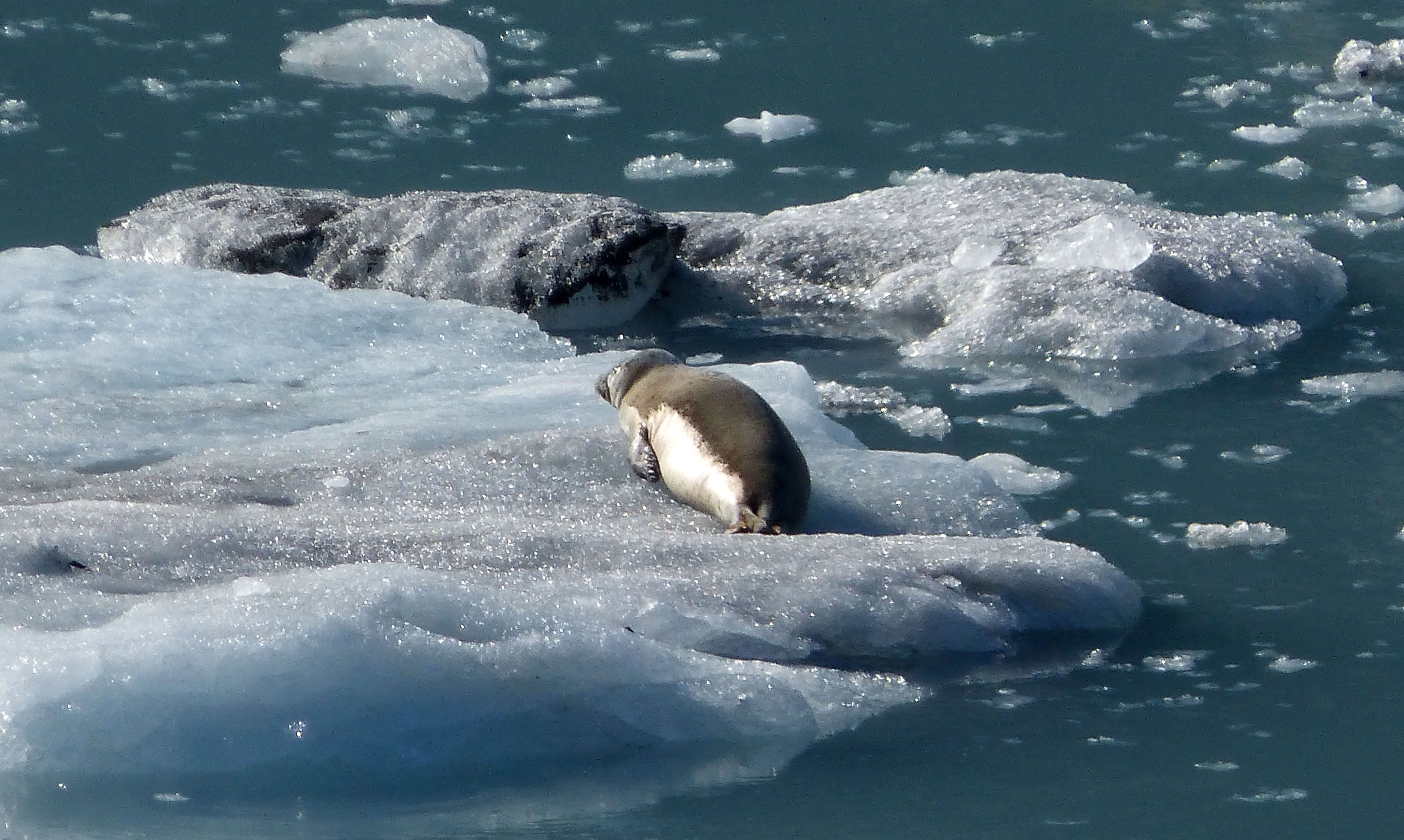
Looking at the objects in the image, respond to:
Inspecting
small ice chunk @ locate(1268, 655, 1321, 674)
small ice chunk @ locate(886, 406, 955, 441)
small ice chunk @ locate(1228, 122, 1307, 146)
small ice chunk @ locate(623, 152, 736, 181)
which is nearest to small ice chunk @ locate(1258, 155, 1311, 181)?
small ice chunk @ locate(1228, 122, 1307, 146)

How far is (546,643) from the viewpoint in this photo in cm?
278

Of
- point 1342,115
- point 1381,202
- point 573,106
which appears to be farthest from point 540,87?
point 1381,202

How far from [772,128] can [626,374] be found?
3.38m

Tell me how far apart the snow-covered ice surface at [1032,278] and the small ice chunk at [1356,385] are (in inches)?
10.4

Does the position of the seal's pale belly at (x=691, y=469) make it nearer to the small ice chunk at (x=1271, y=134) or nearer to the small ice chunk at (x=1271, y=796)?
the small ice chunk at (x=1271, y=796)

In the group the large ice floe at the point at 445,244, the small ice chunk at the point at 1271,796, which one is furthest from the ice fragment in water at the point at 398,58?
the small ice chunk at the point at 1271,796

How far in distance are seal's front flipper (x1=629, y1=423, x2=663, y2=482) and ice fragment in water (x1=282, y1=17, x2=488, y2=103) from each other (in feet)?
13.5

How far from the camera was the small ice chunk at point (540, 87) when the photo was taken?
7.63m

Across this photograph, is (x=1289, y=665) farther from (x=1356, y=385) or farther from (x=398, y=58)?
(x=398, y=58)

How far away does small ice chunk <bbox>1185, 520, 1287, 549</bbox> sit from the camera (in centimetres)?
364

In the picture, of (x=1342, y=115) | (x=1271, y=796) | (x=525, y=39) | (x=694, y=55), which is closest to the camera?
(x=1271, y=796)

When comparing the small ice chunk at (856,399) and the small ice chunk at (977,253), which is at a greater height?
the small ice chunk at (977,253)

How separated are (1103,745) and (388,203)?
3615mm

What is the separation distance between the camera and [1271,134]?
695cm
